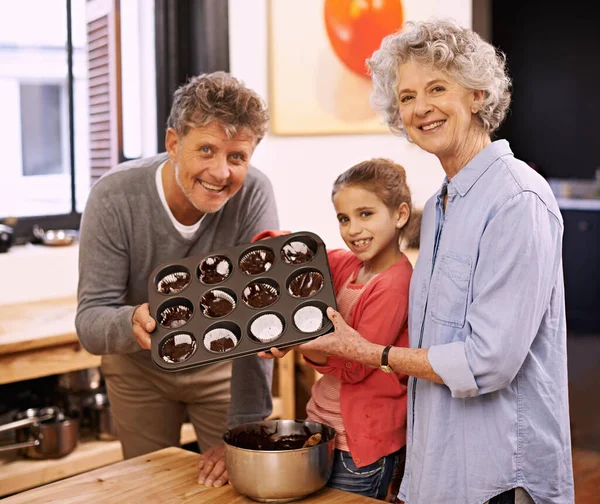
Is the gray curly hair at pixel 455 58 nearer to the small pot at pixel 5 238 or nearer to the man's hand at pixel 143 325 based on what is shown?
the man's hand at pixel 143 325

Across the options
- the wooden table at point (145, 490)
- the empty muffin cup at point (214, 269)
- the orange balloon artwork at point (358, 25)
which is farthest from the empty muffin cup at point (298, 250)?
the orange balloon artwork at point (358, 25)

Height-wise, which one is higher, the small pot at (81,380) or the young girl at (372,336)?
the young girl at (372,336)

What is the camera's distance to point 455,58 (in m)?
1.47

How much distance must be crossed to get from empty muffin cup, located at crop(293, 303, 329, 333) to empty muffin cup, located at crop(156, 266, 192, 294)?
0.25 m

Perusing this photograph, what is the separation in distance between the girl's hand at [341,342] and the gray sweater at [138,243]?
0.55 meters

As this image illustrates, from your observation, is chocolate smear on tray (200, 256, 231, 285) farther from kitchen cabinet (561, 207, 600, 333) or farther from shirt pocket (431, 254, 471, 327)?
kitchen cabinet (561, 207, 600, 333)

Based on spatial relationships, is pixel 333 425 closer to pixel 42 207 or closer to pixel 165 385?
pixel 165 385

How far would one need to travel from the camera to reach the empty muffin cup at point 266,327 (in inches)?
60.8

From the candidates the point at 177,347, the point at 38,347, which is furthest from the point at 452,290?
the point at 38,347

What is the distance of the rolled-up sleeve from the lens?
1.37 m

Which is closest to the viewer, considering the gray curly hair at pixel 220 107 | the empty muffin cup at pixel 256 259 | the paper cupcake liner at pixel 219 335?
the paper cupcake liner at pixel 219 335

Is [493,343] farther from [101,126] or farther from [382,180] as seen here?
[101,126]

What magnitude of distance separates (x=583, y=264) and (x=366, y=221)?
4.67 metres

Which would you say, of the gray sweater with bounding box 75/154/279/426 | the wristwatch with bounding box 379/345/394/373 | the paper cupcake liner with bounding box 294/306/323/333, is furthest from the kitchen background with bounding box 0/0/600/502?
the wristwatch with bounding box 379/345/394/373
